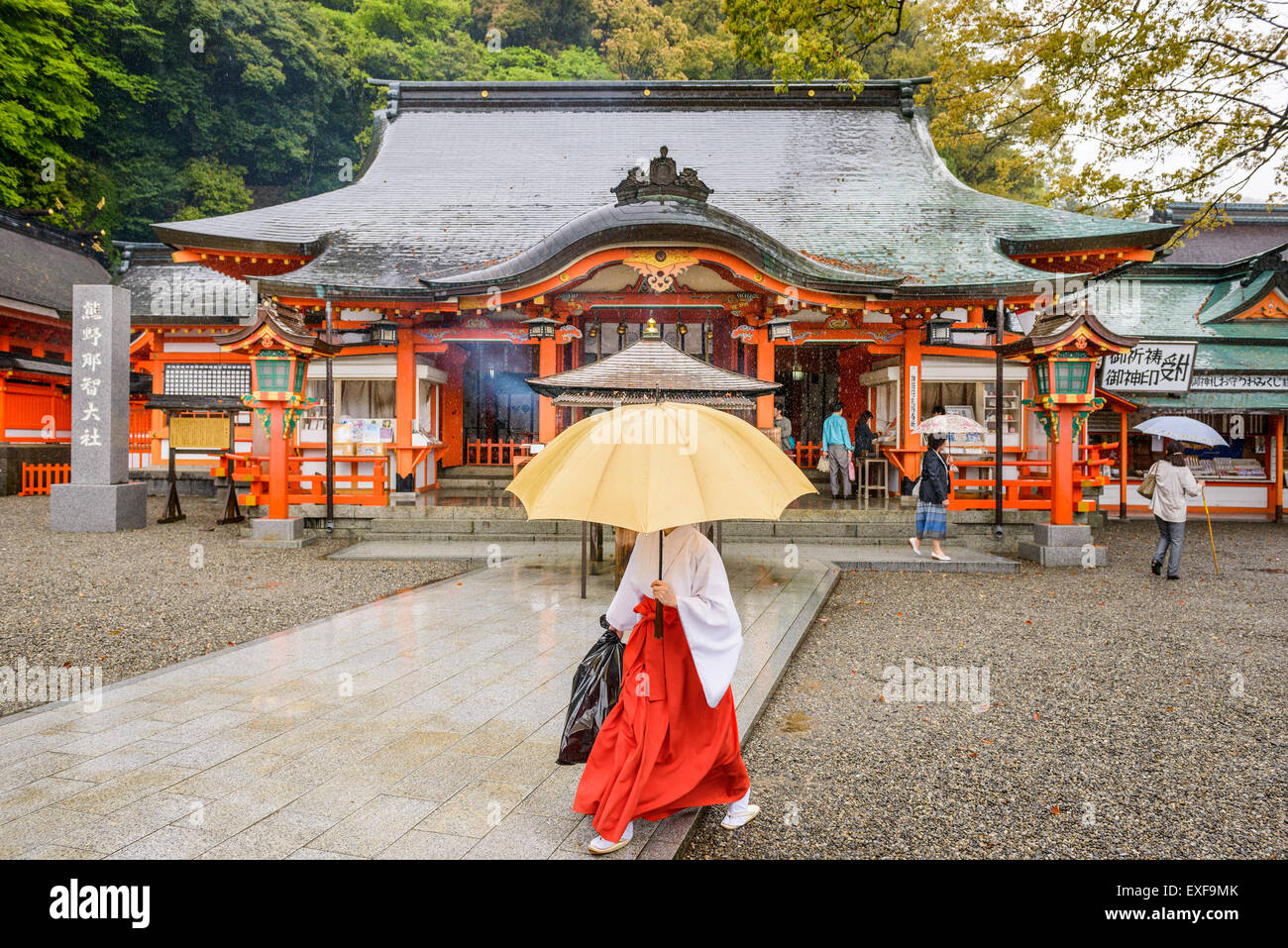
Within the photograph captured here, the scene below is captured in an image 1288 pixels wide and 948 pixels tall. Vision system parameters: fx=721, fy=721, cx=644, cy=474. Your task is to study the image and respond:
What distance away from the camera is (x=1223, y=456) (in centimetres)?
1698

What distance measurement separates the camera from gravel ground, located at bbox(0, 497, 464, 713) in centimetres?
589

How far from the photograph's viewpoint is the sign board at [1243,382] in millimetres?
16297

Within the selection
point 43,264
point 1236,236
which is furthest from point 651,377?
point 1236,236

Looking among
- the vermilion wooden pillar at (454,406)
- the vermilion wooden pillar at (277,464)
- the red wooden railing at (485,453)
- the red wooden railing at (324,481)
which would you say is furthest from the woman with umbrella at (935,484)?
the vermilion wooden pillar at (454,406)

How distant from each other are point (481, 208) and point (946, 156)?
22.3m

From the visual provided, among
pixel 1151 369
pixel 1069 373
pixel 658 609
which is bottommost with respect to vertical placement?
pixel 658 609

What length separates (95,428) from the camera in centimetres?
1202

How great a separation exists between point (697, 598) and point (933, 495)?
7999 mm

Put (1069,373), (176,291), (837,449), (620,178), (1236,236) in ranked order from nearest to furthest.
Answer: (1069,373)
(837,449)
(620,178)
(176,291)
(1236,236)

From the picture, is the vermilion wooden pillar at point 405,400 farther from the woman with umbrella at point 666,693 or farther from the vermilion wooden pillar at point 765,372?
the woman with umbrella at point 666,693

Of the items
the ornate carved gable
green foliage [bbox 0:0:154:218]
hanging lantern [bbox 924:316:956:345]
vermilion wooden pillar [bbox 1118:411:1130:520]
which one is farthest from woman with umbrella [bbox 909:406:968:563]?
green foliage [bbox 0:0:154:218]

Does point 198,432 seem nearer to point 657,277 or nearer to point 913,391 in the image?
point 657,277

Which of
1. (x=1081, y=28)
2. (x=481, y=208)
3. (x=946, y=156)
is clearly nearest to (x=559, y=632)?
(x=1081, y=28)

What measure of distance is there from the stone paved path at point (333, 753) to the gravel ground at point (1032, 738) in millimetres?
431
